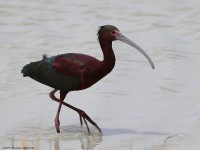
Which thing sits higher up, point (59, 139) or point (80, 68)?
point (80, 68)

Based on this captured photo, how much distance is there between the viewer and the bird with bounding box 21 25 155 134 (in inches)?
459

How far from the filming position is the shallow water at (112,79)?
11.5 meters

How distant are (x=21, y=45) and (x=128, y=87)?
318cm

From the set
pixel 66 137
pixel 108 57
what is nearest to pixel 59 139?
pixel 66 137

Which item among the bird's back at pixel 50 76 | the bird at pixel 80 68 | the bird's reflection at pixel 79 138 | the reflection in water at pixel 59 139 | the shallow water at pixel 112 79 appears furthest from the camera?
the bird's back at pixel 50 76

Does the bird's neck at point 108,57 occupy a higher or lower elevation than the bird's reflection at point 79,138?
higher

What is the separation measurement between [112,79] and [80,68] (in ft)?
9.57

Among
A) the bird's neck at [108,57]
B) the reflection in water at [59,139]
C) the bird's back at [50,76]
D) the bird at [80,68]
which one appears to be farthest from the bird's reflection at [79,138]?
the bird's neck at [108,57]

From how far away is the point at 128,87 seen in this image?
14016 mm

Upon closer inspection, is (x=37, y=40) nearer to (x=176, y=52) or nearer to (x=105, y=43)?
(x=176, y=52)

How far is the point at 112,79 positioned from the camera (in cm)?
1456

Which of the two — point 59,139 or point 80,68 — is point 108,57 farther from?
point 59,139

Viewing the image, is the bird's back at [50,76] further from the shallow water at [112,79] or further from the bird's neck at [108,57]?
the shallow water at [112,79]

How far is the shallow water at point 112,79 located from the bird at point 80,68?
1.78 ft
